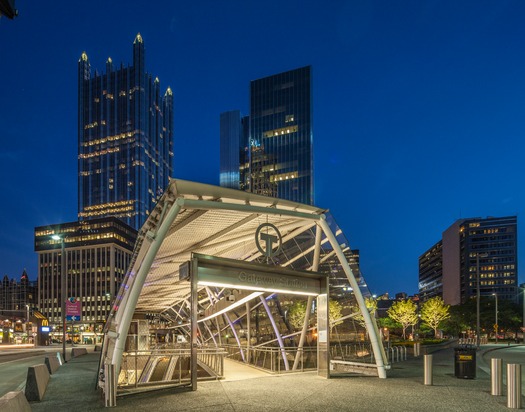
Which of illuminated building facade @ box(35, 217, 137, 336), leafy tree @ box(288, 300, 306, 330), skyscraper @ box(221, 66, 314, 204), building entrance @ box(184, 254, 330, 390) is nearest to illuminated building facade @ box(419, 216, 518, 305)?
skyscraper @ box(221, 66, 314, 204)

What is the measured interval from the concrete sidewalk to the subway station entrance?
790 mm

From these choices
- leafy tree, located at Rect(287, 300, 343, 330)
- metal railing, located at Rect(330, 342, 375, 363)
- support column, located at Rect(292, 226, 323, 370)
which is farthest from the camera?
leafy tree, located at Rect(287, 300, 343, 330)

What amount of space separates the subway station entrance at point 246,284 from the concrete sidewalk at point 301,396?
0.79 m

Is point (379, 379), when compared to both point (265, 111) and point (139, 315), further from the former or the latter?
point (265, 111)

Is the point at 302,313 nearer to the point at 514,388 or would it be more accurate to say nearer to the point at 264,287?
the point at 264,287

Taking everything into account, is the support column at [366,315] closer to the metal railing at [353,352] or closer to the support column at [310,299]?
the support column at [310,299]

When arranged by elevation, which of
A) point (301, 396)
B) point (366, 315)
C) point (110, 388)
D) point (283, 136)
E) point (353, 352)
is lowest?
point (353, 352)

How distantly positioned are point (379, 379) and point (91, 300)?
130858 mm

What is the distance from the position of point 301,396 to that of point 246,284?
12.6 feet

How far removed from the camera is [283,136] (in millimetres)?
136625

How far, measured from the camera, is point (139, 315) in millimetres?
38938

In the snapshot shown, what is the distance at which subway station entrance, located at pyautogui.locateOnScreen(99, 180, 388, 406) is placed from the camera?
1338 centimetres

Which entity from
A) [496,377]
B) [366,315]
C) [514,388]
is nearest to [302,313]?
[366,315]

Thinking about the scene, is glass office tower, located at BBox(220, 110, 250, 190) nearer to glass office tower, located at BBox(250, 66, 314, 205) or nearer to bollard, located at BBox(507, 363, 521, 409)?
glass office tower, located at BBox(250, 66, 314, 205)
